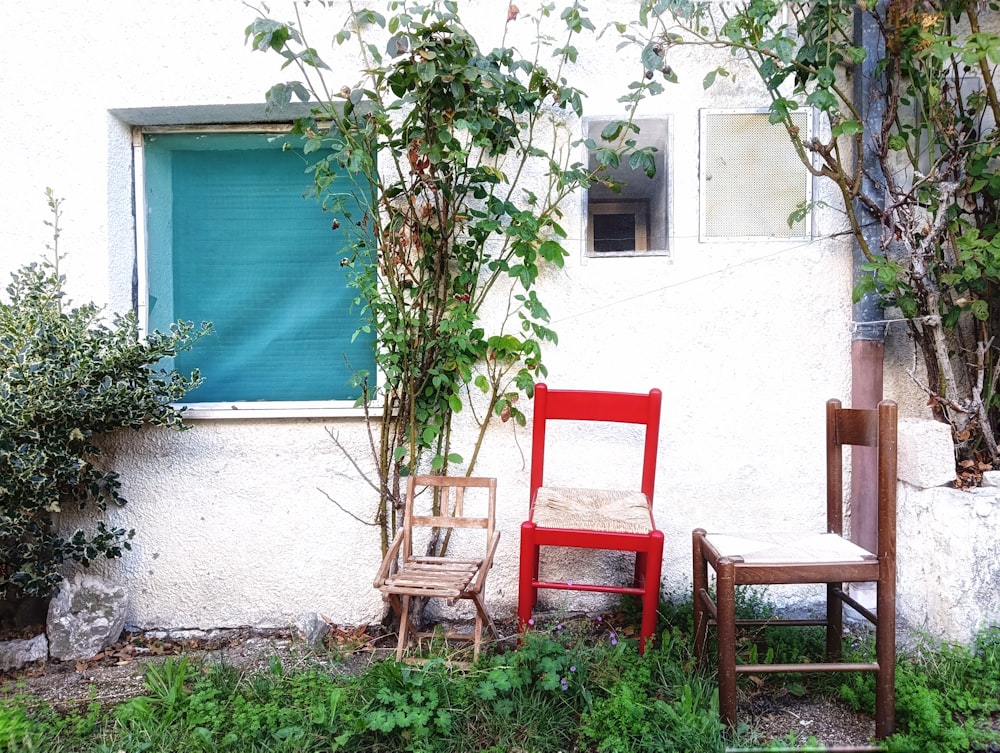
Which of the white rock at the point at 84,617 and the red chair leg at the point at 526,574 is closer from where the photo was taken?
the red chair leg at the point at 526,574

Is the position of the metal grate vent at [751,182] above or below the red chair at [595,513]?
above

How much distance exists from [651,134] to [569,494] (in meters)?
1.69

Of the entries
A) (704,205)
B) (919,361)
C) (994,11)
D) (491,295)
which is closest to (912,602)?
(919,361)

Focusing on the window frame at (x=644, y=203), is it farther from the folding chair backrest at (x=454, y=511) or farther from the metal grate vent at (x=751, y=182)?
the folding chair backrest at (x=454, y=511)

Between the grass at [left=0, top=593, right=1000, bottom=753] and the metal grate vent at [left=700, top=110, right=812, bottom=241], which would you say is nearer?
the grass at [left=0, top=593, right=1000, bottom=753]

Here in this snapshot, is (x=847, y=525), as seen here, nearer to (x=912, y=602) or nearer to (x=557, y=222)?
Answer: (x=912, y=602)

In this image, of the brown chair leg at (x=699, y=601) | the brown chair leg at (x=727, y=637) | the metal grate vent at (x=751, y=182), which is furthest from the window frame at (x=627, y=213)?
the brown chair leg at (x=727, y=637)

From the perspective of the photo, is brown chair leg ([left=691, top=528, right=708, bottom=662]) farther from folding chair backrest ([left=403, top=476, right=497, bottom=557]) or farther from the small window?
the small window

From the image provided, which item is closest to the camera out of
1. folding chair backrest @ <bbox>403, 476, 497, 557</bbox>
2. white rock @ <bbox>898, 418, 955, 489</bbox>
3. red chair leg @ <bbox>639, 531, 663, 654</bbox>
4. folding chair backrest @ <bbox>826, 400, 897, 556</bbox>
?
folding chair backrest @ <bbox>826, 400, 897, 556</bbox>

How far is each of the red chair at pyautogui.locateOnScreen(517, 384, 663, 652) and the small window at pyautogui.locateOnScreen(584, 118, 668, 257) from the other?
28.5 inches

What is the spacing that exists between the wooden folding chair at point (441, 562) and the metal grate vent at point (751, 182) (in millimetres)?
1604

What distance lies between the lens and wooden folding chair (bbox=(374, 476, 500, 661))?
246 cm

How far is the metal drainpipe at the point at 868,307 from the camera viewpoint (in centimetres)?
281

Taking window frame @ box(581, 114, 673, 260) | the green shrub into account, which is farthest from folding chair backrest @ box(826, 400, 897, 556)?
the green shrub
